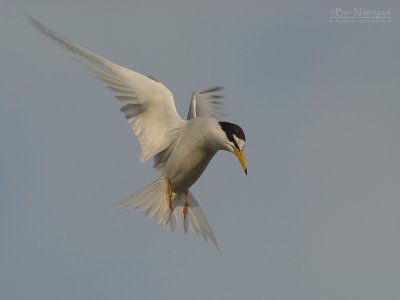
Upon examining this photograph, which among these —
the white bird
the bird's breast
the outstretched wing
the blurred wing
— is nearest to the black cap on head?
the white bird

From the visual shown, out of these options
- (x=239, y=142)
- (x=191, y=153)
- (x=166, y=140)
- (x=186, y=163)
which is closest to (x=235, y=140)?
(x=239, y=142)

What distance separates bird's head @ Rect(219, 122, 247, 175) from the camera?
1055 cm

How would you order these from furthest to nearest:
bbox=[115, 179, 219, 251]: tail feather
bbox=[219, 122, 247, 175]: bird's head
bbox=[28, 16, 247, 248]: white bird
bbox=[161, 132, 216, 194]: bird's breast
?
bbox=[115, 179, 219, 251]: tail feather < bbox=[161, 132, 216, 194]: bird's breast < bbox=[28, 16, 247, 248]: white bird < bbox=[219, 122, 247, 175]: bird's head

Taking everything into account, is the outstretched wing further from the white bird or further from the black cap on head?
the black cap on head

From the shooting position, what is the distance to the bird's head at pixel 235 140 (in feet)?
34.6

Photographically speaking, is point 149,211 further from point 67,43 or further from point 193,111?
point 67,43

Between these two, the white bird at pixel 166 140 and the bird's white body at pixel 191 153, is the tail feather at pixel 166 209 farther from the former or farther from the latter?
the bird's white body at pixel 191 153

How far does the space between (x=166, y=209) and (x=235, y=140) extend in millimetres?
1903

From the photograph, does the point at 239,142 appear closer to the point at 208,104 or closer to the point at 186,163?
the point at 186,163

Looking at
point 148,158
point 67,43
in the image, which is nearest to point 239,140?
point 148,158

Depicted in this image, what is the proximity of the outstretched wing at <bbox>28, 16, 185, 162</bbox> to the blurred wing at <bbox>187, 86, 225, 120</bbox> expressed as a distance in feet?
5.99

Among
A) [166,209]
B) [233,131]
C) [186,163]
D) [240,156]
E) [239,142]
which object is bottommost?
[166,209]

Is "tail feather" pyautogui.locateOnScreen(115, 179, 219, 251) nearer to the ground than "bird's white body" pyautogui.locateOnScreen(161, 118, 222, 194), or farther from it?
nearer to the ground

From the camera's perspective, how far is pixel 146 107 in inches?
458
